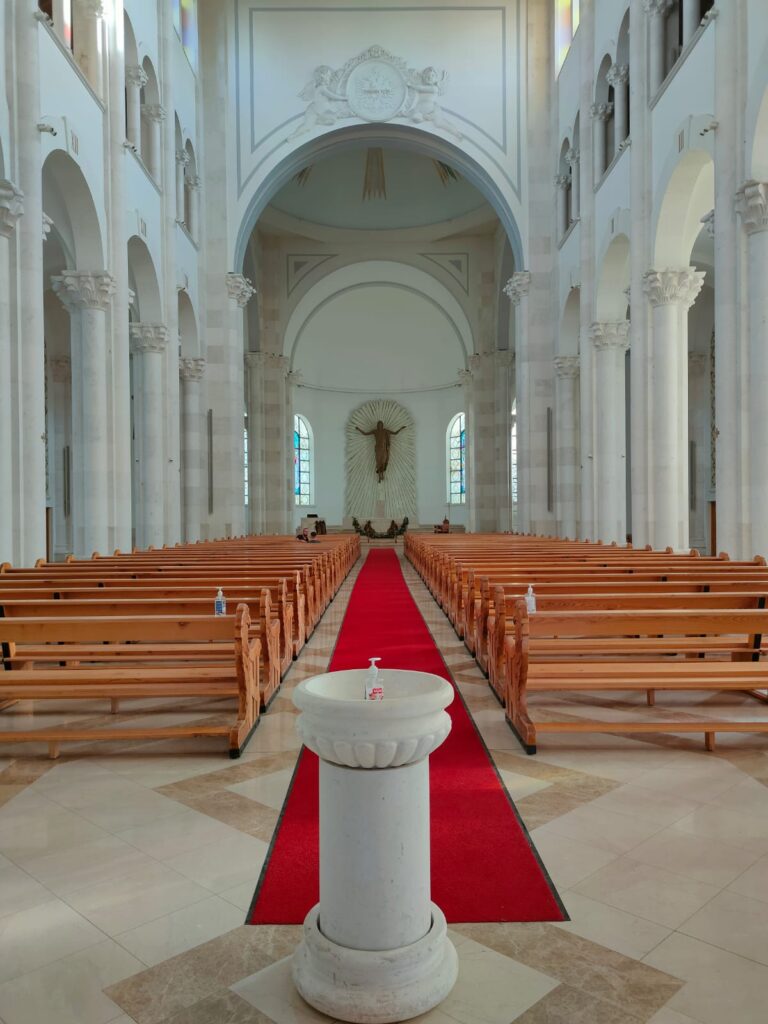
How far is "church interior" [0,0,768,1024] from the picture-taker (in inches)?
98.3

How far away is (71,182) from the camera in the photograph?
38.5 ft

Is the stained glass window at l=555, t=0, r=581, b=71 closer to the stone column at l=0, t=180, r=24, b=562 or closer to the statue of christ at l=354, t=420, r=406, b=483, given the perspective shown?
the stone column at l=0, t=180, r=24, b=562

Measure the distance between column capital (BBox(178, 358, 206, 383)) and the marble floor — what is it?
15684 mm

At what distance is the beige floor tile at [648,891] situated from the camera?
277cm

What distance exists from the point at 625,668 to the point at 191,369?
16.3 meters

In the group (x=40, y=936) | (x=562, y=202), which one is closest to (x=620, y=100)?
(x=562, y=202)

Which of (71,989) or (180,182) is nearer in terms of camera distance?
(71,989)

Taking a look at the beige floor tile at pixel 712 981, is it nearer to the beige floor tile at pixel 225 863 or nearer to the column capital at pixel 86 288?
the beige floor tile at pixel 225 863

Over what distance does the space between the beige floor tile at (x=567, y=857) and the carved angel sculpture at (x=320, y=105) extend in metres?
20.1

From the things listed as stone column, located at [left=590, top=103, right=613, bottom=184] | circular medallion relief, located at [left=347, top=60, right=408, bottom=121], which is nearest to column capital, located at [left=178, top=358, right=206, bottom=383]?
circular medallion relief, located at [left=347, top=60, right=408, bottom=121]

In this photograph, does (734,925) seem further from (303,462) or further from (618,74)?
(303,462)

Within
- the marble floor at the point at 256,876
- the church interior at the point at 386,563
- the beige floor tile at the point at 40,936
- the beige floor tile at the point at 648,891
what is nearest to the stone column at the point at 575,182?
the church interior at the point at 386,563

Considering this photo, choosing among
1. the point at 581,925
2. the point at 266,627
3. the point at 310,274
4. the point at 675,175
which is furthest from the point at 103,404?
the point at 310,274

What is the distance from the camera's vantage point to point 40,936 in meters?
2.66
